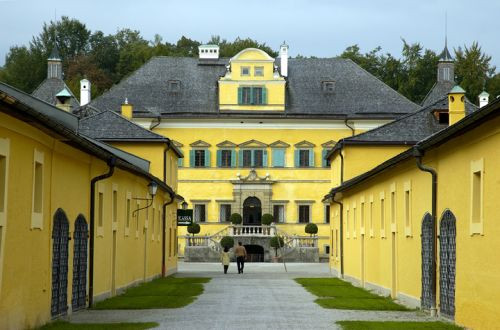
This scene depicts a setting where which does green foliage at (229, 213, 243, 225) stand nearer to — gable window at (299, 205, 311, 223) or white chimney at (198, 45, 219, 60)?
gable window at (299, 205, 311, 223)

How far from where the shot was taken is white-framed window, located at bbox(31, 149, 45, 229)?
1842cm

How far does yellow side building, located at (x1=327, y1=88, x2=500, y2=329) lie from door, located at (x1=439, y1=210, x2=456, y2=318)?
0.06 feet

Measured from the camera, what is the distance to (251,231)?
240 ft

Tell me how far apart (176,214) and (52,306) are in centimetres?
3278

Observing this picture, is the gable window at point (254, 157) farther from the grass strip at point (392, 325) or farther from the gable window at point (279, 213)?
the grass strip at point (392, 325)

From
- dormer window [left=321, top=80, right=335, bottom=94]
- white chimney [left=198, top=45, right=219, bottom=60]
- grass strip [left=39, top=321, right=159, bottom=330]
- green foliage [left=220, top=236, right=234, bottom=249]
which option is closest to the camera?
grass strip [left=39, top=321, right=159, bottom=330]

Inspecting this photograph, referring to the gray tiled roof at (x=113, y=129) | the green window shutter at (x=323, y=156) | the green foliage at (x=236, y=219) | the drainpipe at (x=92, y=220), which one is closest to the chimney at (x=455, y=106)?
the gray tiled roof at (x=113, y=129)

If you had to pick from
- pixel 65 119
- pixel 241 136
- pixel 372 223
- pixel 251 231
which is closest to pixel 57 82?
pixel 241 136

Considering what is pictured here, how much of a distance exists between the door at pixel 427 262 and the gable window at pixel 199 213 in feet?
173

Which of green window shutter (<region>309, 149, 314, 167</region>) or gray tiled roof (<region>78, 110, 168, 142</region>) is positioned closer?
gray tiled roof (<region>78, 110, 168, 142</region>)

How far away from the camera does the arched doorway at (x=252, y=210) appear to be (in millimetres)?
77562

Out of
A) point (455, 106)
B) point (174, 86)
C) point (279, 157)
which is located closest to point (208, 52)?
point (174, 86)

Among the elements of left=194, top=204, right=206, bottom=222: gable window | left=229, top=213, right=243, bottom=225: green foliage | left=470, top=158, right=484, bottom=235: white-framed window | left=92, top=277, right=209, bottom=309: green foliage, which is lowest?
left=92, top=277, right=209, bottom=309: green foliage

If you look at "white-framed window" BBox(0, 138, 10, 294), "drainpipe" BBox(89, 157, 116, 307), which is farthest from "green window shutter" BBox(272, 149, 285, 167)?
"white-framed window" BBox(0, 138, 10, 294)
